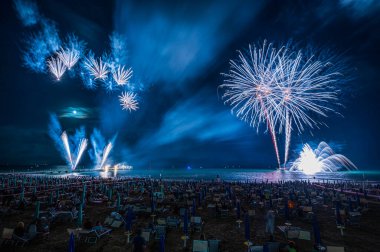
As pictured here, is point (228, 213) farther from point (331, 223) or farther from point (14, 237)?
point (14, 237)

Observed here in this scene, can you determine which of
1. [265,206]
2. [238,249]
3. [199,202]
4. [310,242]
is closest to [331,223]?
[310,242]

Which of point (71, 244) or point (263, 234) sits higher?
point (71, 244)

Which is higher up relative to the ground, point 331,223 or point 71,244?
point 71,244

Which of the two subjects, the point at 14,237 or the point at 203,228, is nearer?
the point at 14,237

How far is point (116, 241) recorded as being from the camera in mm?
11461

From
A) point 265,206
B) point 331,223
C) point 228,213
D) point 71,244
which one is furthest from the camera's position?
point 265,206

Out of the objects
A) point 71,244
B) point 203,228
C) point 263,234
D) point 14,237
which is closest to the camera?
point 71,244

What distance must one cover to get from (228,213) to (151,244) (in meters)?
8.97

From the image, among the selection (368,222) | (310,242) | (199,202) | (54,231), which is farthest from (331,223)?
(54,231)

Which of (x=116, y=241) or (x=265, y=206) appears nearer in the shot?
(x=116, y=241)

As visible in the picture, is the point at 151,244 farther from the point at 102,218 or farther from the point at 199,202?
the point at 199,202

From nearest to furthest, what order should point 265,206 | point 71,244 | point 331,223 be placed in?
point 71,244, point 331,223, point 265,206

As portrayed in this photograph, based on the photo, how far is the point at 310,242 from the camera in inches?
452

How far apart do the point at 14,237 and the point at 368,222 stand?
2130cm
